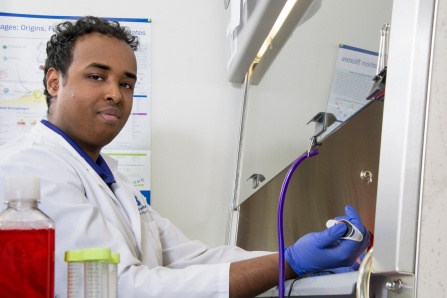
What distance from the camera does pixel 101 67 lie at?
1629mm

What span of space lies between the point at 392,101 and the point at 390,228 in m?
0.15

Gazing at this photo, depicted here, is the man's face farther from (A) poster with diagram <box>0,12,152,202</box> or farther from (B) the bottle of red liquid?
(B) the bottle of red liquid

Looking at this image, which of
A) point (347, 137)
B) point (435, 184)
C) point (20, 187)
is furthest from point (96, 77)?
point (435, 184)

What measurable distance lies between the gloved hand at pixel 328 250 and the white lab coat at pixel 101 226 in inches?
6.0

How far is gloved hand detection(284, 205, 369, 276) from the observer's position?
1047 millimetres

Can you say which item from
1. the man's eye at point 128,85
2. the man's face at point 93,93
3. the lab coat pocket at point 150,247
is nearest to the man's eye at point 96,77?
the man's face at point 93,93

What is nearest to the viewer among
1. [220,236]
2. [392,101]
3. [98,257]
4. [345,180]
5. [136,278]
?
[98,257]

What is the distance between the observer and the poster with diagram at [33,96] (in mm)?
2172

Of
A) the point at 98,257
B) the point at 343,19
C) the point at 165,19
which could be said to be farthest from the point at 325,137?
the point at 165,19

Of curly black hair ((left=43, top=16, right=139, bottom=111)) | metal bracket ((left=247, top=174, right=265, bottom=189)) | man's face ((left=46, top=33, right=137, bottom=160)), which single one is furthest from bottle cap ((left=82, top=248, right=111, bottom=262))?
metal bracket ((left=247, top=174, right=265, bottom=189))

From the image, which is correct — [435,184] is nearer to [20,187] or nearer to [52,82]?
[20,187]

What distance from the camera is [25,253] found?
0.57 meters

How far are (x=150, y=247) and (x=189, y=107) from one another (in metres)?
0.83

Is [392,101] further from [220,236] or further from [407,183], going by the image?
[220,236]
